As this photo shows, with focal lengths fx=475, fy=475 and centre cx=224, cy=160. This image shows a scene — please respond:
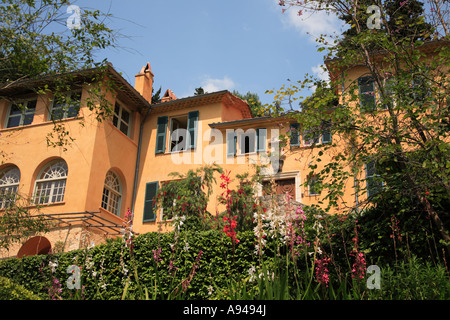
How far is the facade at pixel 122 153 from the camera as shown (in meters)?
17.7

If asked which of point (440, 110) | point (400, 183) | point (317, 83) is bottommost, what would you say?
point (400, 183)

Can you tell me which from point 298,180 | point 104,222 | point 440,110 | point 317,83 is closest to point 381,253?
point 440,110

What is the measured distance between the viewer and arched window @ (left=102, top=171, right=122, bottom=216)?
19.1 m

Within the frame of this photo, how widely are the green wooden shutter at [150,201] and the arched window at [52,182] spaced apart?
11.4 ft

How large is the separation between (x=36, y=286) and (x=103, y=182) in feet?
23.5

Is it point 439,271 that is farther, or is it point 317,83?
point 317,83

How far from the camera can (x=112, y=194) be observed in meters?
19.6

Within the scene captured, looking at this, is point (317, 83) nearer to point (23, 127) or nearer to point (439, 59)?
point (439, 59)

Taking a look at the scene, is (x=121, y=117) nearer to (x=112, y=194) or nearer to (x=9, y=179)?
(x=112, y=194)

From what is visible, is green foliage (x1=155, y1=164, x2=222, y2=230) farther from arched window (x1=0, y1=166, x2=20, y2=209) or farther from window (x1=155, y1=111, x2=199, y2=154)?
arched window (x1=0, y1=166, x2=20, y2=209)

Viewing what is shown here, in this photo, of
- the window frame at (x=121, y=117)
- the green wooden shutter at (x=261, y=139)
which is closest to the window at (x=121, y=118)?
the window frame at (x=121, y=117)

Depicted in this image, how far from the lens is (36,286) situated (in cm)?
1181

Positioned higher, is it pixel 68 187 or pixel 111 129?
pixel 111 129

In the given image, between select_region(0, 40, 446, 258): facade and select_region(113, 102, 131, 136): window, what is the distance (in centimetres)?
5
